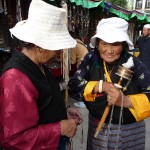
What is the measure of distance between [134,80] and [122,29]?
0.42 m

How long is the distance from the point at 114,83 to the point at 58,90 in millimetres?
487

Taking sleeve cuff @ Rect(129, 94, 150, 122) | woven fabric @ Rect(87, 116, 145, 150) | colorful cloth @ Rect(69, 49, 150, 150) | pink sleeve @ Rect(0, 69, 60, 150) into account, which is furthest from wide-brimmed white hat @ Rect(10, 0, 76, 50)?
woven fabric @ Rect(87, 116, 145, 150)

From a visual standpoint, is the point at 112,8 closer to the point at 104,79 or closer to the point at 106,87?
the point at 104,79

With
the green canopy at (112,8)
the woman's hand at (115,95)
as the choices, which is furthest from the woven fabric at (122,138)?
the green canopy at (112,8)

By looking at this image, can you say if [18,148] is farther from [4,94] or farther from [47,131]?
[4,94]

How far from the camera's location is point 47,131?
53.0 inches

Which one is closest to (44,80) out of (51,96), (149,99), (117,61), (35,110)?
(51,96)

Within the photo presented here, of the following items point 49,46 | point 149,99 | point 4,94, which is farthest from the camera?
point 149,99

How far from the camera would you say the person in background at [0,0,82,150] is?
4.09 feet

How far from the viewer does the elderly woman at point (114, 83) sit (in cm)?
174

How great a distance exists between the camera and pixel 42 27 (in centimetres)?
136

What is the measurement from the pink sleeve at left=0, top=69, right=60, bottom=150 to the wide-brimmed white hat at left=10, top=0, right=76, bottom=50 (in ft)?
0.71

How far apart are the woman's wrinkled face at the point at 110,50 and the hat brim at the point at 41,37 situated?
1.54ft

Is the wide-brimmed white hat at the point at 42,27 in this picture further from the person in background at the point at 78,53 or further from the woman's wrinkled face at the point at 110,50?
the person in background at the point at 78,53
